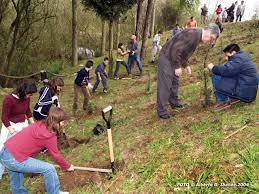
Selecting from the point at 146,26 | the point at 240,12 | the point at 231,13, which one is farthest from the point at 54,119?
the point at 231,13

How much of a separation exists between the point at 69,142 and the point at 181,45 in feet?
11.7

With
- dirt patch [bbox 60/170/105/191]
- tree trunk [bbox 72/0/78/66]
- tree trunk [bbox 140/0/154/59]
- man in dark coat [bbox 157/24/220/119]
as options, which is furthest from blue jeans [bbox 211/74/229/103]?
tree trunk [bbox 72/0/78/66]

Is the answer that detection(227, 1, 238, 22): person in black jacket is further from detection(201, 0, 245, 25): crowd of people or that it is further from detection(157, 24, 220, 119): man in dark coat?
detection(157, 24, 220, 119): man in dark coat

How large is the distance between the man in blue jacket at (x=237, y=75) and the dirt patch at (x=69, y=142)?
342 cm

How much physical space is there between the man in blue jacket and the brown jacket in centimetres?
53

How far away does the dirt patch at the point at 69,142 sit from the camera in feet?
25.2

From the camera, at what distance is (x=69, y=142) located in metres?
7.82

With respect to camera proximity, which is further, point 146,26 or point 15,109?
point 146,26

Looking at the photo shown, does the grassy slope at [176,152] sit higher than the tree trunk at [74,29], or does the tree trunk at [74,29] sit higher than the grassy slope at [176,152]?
the tree trunk at [74,29]

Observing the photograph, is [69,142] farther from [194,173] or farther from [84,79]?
[194,173]

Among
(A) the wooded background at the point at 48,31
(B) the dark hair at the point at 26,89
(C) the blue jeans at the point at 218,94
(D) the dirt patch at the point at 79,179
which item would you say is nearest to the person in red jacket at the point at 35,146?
(D) the dirt patch at the point at 79,179

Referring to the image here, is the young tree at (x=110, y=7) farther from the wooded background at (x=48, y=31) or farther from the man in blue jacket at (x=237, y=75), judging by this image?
the man in blue jacket at (x=237, y=75)

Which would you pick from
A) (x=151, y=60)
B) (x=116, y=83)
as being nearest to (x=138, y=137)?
(x=116, y=83)

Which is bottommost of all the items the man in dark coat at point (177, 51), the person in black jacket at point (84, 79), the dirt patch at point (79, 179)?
the dirt patch at point (79, 179)
